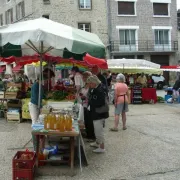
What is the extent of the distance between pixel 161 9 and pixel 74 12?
10.6 m

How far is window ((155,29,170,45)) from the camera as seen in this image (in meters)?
36.5

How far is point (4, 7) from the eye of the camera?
40.0m

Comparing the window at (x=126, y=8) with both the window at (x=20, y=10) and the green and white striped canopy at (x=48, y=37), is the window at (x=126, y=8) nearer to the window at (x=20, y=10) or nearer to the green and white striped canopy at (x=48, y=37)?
the window at (x=20, y=10)

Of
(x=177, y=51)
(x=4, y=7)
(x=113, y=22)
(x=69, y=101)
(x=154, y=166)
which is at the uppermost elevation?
(x=4, y=7)

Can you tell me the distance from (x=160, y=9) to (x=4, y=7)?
18950mm

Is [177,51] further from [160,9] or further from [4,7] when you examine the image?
[4,7]

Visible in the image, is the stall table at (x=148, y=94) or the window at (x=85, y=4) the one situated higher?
the window at (x=85, y=4)

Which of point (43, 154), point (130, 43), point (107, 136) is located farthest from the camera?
point (130, 43)

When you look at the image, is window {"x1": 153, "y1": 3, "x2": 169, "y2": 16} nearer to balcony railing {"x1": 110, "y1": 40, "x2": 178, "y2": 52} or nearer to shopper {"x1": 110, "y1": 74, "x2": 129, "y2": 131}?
balcony railing {"x1": 110, "y1": 40, "x2": 178, "y2": 52}

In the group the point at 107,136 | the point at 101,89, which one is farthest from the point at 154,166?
the point at 107,136

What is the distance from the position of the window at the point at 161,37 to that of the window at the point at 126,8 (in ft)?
12.2

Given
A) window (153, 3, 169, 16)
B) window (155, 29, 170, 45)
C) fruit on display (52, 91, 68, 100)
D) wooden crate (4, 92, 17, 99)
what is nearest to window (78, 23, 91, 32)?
window (155, 29, 170, 45)

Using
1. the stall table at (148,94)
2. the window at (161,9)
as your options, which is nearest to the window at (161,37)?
the window at (161,9)

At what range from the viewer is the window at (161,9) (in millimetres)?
36625
